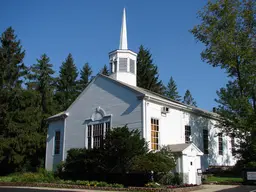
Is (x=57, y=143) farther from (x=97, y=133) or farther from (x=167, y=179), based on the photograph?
(x=167, y=179)

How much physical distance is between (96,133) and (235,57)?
48.9 ft

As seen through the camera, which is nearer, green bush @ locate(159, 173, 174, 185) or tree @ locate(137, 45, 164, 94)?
green bush @ locate(159, 173, 174, 185)

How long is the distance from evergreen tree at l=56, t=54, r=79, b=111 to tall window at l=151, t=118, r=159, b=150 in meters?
32.4

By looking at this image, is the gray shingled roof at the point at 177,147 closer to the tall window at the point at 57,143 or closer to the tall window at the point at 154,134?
the tall window at the point at 154,134

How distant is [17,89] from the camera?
3253cm

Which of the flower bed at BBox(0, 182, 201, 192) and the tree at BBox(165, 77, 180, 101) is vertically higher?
the tree at BBox(165, 77, 180, 101)

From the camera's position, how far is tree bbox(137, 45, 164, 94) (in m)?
53.2

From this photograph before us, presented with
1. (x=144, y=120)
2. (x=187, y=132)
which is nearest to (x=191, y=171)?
(x=144, y=120)

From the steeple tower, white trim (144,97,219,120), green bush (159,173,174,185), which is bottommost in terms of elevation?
green bush (159,173,174,185)

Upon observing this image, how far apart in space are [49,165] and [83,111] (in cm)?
650

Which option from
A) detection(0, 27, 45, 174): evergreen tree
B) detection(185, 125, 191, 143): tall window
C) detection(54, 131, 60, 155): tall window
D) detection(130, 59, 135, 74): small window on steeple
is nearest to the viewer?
detection(185, 125, 191, 143): tall window

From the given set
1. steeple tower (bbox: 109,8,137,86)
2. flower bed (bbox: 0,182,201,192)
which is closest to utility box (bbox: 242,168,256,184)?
flower bed (bbox: 0,182,201,192)

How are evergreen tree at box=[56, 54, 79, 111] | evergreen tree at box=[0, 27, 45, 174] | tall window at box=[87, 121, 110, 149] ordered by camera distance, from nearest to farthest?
tall window at box=[87, 121, 110, 149] < evergreen tree at box=[0, 27, 45, 174] < evergreen tree at box=[56, 54, 79, 111]

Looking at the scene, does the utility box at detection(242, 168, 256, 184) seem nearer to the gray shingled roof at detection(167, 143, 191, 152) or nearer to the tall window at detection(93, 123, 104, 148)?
the gray shingled roof at detection(167, 143, 191, 152)
